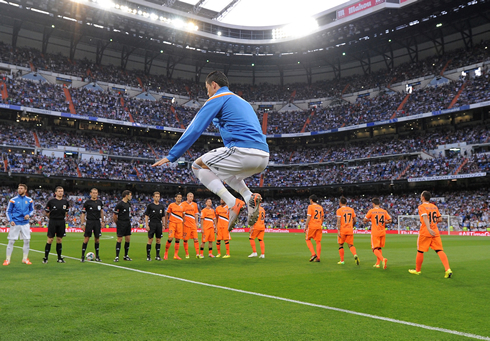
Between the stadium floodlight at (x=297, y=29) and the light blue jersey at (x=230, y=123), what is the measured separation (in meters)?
55.3

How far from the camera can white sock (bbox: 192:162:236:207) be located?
4.63m

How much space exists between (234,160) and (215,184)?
0.43 metres

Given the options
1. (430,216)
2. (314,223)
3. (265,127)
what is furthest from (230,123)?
(265,127)

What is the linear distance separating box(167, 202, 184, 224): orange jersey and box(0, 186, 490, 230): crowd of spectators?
22523 millimetres

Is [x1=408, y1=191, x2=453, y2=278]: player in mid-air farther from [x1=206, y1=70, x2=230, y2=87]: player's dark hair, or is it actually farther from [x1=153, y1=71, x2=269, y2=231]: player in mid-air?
[x1=206, y1=70, x2=230, y2=87]: player's dark hair

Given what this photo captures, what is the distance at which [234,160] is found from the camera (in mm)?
4488

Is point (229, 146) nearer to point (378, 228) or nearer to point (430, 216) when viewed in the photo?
point (430, 216)

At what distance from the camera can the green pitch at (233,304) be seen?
15.3 feet

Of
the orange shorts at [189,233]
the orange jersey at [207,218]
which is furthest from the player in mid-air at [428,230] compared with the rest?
the orange shorts at [189,233]

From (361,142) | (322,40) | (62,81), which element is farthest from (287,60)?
(62,81)

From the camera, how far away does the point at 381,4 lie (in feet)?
152

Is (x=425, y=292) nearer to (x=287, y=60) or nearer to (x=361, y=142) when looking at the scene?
(x=361, y=142)

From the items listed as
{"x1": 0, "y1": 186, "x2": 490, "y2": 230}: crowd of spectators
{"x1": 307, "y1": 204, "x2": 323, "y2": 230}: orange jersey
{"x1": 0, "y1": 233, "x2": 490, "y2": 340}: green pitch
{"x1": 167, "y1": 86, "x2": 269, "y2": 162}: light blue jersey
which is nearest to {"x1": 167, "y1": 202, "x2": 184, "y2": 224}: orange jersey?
{"x1": 0, "y1": 233, "x2": 490, "y2": 340}: green pitch

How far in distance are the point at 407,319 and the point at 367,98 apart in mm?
57821
